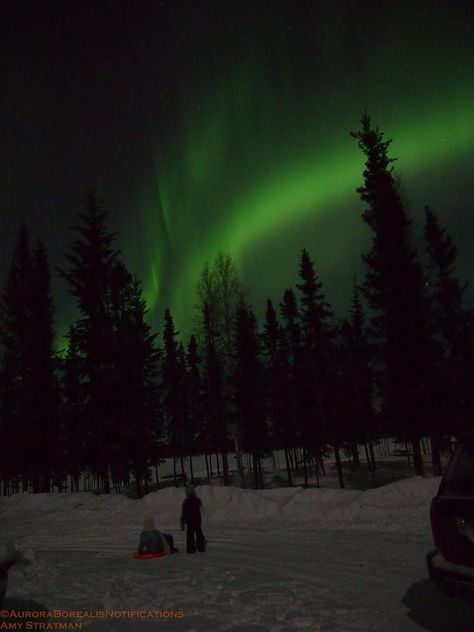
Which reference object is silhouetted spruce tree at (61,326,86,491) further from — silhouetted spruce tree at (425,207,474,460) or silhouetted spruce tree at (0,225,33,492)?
silhouetted spruce tree at (425,207,474,460)

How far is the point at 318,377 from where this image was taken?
34469mm

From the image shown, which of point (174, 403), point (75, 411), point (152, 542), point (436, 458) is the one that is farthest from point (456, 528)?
point (174, 403)

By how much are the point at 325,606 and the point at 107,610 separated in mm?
2888

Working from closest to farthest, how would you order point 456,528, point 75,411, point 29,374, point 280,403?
point 456,528 → point 75,411 → point 29,374 → point 280,403

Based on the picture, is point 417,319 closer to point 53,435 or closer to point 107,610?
point 107,610

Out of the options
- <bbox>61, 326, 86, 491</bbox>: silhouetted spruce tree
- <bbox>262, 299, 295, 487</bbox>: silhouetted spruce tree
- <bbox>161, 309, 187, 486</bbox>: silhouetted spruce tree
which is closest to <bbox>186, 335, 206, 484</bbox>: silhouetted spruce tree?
<bbox>161, 309, 187, 486</bbox>: silhouetted spruce tree

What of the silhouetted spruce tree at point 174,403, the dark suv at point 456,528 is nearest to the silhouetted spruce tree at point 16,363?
the silhouetted spruce tree at point 174,403

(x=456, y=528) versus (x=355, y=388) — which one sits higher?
(x=355, y=388)

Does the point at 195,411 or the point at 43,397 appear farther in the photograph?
the point at 195,411

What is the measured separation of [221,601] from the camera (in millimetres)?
6594

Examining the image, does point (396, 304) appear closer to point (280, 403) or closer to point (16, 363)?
point (280, 403)

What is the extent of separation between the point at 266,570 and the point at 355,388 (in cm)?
3280

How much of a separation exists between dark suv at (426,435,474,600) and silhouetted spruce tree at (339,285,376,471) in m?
31.7

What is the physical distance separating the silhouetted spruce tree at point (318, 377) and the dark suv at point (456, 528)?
3024cm
